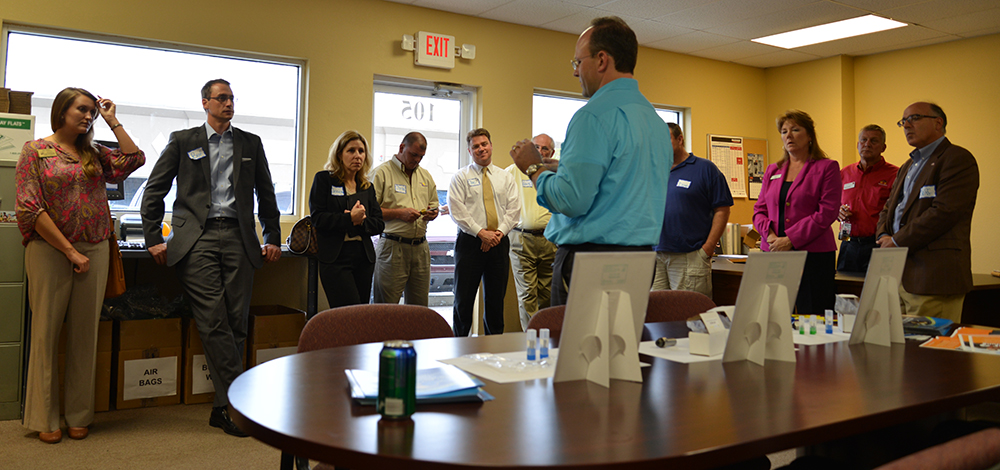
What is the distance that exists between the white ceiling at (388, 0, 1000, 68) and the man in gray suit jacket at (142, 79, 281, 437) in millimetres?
2342

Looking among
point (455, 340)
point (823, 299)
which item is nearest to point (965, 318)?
point (823, 299)

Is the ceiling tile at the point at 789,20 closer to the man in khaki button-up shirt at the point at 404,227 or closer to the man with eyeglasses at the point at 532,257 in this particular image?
the man with eyeglasses at the point at 532,257

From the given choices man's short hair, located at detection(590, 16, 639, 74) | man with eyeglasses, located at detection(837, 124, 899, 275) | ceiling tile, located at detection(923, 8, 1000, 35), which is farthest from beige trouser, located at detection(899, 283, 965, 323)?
ceiling tile, located at detection(923, 8, 1000, 35)

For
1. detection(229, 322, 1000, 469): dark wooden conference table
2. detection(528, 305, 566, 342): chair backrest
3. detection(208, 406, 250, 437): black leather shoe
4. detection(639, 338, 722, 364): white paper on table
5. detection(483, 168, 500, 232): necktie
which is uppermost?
detection(483, 168, 500, 232): necktie

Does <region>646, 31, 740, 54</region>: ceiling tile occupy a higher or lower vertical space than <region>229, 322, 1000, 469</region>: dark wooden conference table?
higher

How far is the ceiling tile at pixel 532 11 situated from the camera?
17.1ft

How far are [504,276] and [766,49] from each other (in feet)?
12.6

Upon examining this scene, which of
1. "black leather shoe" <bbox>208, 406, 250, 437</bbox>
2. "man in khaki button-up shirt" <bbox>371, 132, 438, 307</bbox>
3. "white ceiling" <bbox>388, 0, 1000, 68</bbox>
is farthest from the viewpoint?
"white ceiling" <bbox>388, 0, 1000, 68</bbox>

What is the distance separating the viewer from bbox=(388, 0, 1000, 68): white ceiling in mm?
5215

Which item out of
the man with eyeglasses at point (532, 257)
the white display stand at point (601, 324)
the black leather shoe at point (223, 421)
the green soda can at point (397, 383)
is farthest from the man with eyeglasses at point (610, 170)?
the man with eyeglasses at point (532, 257)

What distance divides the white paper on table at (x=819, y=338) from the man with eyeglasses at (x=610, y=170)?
19.9 inches

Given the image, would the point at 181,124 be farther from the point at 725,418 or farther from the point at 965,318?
the point at 965,318

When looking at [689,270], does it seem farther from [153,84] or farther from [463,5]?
[153,84]

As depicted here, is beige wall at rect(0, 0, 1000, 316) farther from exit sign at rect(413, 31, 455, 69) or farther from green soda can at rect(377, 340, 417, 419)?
green soda can at rect(377, 340, 417, 419)
